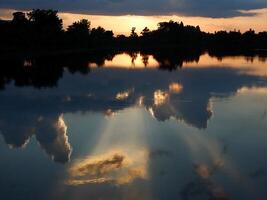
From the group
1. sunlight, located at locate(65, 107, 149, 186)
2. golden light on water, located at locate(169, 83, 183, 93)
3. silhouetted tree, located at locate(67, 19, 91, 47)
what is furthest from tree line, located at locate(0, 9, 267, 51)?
sunlight, located at locate(65, 107, 149, 186)

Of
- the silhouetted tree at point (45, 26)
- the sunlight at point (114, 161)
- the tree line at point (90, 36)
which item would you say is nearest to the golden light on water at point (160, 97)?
the sunlight at point (114, 161)

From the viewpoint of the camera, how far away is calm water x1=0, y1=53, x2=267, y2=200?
34.0ft

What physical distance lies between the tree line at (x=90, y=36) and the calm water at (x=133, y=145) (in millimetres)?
47174

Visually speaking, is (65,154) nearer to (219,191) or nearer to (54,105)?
(219,191)

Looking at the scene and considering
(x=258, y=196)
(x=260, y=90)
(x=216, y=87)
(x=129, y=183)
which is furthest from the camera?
(x=216, y=87)

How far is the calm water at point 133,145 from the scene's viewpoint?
34.0 ft

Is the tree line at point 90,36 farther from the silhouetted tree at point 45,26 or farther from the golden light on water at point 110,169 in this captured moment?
the golden light on water at point 110,169

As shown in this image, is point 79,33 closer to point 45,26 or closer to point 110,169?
point 45,26

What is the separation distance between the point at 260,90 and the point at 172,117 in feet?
34.4

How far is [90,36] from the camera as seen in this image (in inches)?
4636

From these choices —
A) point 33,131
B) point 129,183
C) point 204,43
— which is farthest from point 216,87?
point 204,43

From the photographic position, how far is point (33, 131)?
1630cm

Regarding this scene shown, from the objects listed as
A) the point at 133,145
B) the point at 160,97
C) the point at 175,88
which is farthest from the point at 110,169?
the point at 175,88

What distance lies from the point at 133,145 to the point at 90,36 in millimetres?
105741
